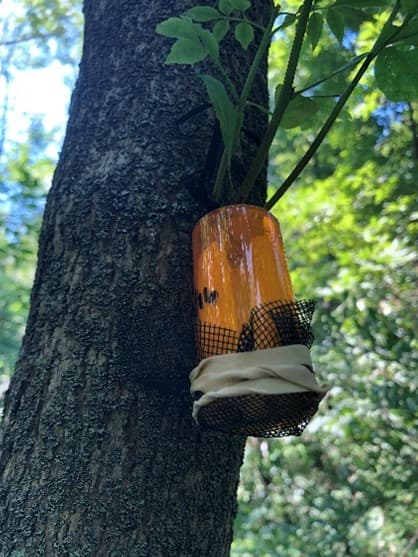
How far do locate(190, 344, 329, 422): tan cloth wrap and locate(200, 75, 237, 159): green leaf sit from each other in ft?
0.85

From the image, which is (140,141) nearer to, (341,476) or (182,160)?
(182,160)

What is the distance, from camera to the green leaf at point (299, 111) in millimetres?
740

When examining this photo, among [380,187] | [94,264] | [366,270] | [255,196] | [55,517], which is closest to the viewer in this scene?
[55,517]

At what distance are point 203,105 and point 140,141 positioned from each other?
0.35 ft

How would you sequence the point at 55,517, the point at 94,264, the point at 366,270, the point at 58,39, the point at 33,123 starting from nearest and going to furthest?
the point at 55,517 < the point at 94,264 < the point at 366,270 < the point at 58,39 < the point at 33,123

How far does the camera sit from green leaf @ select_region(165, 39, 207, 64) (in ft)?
2.11

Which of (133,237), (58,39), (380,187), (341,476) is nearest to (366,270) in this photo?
(380,187)

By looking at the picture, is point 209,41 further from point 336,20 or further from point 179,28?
point 336,20

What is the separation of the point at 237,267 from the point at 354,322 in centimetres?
208

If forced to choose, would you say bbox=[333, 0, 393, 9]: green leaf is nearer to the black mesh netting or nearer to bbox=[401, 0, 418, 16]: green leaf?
bbox=[401, 0, 418, 16]: green leaf

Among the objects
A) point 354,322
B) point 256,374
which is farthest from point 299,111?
point 354,322

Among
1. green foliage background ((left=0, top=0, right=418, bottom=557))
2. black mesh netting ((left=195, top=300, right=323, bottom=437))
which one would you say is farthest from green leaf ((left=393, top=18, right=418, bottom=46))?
green foliage background ((left=0, top=0, right=418, bottom=557))

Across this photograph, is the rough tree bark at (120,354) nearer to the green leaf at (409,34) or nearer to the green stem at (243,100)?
the green stem at (243,100)

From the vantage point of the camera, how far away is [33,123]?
6.60 meters
